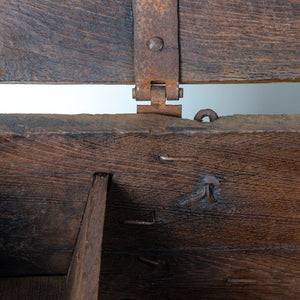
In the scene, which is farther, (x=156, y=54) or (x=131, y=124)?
(x=156, y=54)

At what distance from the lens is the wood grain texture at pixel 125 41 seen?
94 centimetres

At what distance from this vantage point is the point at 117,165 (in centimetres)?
85

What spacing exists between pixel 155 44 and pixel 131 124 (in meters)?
0.22

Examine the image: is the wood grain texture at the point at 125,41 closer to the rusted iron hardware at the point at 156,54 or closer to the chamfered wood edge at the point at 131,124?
the rusted iron hardware at the point at 156,54

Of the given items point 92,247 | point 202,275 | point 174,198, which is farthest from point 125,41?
point 202,275

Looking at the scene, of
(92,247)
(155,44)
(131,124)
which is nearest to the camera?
(92,247)

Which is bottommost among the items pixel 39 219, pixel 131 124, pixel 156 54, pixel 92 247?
pixel 92 247

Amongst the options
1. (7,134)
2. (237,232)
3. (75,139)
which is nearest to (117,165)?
(75,139)

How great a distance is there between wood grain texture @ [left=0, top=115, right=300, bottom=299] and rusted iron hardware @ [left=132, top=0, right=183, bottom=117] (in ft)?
0.32

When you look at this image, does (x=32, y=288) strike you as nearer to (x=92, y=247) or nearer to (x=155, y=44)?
(x=92, y=247)

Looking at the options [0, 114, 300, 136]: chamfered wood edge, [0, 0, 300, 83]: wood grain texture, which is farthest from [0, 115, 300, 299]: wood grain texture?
[0, 0, 300, 83]: wood grain texture

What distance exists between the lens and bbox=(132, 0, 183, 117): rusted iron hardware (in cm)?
95

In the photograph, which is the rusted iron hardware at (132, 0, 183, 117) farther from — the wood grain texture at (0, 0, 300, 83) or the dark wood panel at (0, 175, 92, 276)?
the dark wood panel at (0, 175, 92, 276)

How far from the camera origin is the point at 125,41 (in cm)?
96
